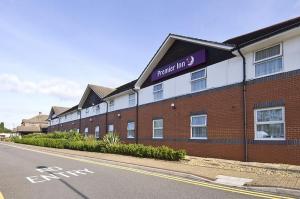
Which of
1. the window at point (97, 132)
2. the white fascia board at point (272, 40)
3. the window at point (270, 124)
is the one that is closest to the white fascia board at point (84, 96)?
the window at point (97, 132)

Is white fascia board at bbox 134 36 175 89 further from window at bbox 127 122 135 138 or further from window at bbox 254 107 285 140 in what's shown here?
window at bbox 254 107 285 140

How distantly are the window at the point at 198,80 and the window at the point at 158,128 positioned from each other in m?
4.48

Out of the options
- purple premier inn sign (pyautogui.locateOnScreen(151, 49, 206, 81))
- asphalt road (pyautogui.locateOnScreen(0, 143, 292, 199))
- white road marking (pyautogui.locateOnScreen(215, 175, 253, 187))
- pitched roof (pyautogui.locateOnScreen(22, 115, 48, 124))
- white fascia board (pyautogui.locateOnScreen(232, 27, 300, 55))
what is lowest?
asphalt road (pyautogui.locateOnScreen(0, 143, 292, 199))

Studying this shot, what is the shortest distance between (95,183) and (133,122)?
58.6 ft

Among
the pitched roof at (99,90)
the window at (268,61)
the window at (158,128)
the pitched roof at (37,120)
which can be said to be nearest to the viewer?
the window at (268,61)

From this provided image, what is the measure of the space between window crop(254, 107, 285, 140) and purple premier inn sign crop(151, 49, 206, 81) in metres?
5.58

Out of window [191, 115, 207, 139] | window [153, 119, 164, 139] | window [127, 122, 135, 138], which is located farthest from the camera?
window [127, 122, 135, 138]

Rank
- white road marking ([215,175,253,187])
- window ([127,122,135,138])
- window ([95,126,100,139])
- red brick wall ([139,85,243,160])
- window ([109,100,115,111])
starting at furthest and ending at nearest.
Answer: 1. window ([95,126,100,139])
2. window ([109,100,115,111])
3. window ([127,122,135,138])
4. red brick wall ([139,85,243,160])
5. white road marking ([215,175,253,187])

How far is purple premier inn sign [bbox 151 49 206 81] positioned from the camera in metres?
20.0

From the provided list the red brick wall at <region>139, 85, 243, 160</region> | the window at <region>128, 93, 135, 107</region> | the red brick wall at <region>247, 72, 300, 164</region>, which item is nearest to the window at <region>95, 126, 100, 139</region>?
the window at <region>128, 93, 135, 107</region>

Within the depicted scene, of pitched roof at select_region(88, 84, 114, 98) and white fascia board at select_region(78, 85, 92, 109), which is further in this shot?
white fascia board at select_region(78, 85, 92, 109)

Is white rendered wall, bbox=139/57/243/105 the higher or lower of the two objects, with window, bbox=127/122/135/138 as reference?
higher

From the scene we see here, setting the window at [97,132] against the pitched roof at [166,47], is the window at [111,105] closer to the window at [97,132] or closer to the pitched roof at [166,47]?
the window at [97,132]

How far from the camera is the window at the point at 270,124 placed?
14.2 meters
